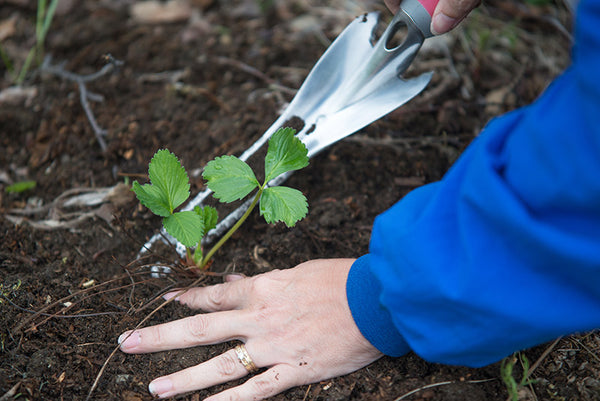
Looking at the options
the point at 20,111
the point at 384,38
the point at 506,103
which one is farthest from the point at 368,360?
the point at 20,111

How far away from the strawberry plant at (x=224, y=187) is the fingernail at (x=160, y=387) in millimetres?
365

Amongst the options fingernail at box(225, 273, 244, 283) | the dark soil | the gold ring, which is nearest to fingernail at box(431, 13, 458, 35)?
the dark soil

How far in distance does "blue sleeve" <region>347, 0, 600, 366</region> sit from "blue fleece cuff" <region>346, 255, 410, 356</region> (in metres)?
0.14

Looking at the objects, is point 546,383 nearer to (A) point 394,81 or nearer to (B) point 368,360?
(B) point 368,360

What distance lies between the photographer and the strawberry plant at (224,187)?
1383 mm

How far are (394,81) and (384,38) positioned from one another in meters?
0.15

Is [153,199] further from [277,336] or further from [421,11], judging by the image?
[421,11]

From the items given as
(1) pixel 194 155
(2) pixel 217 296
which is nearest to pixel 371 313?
(2) pixel 217 296

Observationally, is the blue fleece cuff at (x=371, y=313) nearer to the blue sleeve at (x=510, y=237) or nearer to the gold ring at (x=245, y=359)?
the blue sleeve at (x=510, y=237)

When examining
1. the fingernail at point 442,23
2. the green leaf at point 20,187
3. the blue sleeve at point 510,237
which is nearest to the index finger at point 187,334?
the blue sleeve at point 510,237

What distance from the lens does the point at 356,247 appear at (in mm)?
1712

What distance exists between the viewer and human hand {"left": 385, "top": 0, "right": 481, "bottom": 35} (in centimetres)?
143

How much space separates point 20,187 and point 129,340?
2.98ft

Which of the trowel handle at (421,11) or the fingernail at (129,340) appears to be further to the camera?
the trowel handle at (421,11)
